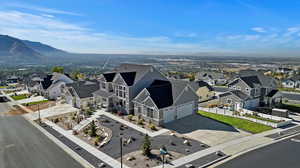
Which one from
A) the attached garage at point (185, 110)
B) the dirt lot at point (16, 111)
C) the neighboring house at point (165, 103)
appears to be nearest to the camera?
the neighboring house at point (165, 103)

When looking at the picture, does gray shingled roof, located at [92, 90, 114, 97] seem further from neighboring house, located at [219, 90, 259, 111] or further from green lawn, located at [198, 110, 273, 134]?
neighboring house, located at [219, 90, 259, 111]

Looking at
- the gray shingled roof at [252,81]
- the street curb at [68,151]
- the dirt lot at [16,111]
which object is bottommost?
the dirt lot at [16,111]

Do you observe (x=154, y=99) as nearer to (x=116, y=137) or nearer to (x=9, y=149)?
(x=116, y=137)

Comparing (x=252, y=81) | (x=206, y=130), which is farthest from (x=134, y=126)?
(x=252, y=81)

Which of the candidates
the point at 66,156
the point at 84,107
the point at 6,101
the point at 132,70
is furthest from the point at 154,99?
the point at 6,101

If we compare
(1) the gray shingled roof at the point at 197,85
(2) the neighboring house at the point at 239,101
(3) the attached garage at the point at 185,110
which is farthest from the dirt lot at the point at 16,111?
(2) the neighboring house at the point at 239,101

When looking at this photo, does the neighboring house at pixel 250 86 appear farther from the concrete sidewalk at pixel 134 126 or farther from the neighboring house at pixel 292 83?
the neighboring house at pixel 292 83
